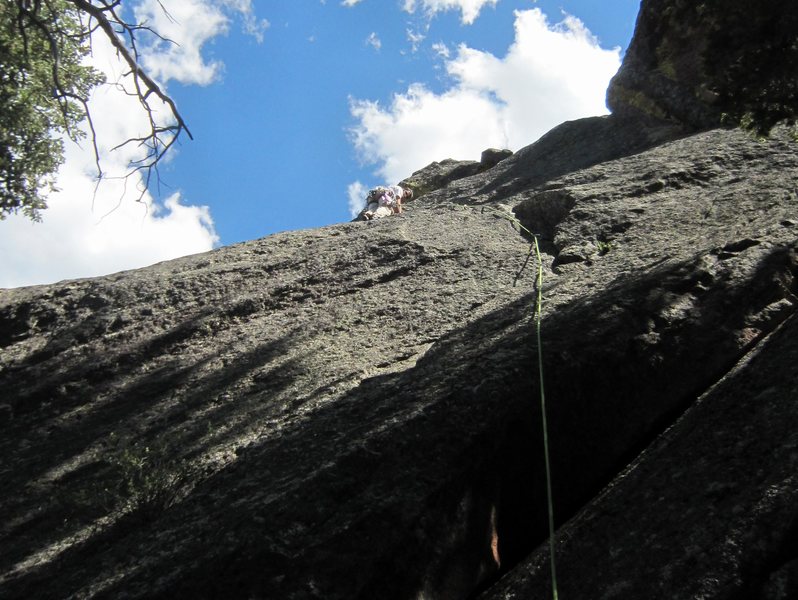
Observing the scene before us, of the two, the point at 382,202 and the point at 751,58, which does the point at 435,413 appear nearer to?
the point at 751,58

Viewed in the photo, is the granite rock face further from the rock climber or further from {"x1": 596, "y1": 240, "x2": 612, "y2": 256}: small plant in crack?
the rock climber

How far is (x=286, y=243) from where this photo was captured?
31.8 ft

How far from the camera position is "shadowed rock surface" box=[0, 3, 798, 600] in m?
3.50

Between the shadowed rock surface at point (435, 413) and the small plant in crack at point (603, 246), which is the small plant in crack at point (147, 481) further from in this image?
the small plant in crack at point (603, 246)

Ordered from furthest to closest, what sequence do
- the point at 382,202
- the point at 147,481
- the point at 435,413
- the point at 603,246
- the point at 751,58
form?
the point at 382,202 → the point at 603,246 → the point at 751,58 → the point at 147,481 → the point at 435,413

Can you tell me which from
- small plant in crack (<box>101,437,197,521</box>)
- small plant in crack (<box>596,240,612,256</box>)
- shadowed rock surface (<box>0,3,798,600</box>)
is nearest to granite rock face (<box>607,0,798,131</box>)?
shadowed rock surface (<box>0,3,798,600</box>)

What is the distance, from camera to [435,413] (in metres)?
4.39

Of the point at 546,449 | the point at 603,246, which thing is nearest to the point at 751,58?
the point at 603,246

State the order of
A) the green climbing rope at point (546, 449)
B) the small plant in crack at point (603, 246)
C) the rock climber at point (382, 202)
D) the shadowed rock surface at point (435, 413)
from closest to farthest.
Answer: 1. the green climbing rope at point (546, 449)
2. the shadowed rock surface at point (435, 413)
3. the small plant in crack at point (603, 246)
4. the rock climber at point (382, 202)

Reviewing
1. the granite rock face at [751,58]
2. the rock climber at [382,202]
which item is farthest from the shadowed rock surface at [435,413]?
the rock climber at [382,202]

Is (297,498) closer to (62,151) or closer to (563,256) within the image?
(563,256)

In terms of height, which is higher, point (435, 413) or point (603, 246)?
point (603, 246)

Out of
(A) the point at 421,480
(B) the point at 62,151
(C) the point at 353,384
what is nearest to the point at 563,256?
(C) the point at 353,384

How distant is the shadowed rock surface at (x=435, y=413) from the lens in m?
3.50
